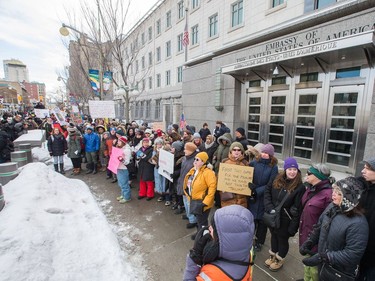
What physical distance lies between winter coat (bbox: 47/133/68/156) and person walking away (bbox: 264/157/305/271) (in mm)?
7931

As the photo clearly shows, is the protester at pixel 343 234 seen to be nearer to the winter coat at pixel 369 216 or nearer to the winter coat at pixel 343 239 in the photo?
the winter coat at pixel 343 239

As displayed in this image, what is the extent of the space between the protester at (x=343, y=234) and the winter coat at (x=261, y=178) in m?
1.21

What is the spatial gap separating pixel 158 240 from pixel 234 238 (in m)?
2.89

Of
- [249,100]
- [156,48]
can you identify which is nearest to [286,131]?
[249,100]

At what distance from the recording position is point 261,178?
3486mm

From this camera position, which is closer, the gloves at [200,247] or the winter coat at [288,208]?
the gloves at [200,247]

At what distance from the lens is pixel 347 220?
6.61 feet

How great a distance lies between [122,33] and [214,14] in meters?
7.20

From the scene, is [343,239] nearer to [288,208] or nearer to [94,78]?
[288,208]

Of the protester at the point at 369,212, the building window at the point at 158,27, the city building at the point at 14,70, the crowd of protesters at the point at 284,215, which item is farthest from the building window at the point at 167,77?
the city building at the point at 14,70

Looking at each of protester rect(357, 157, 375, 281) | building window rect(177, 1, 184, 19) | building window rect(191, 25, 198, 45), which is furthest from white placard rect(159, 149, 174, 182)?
building window rect(177, 1, 184, 19)

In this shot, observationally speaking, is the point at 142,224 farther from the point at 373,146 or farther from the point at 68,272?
the point at 373,146

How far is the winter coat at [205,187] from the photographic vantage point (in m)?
3.51

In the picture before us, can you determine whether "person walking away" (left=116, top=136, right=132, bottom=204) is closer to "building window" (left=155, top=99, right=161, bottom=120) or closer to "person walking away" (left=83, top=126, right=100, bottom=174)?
"person walking away" (left=83, top=126, right=100, bottom=174)
